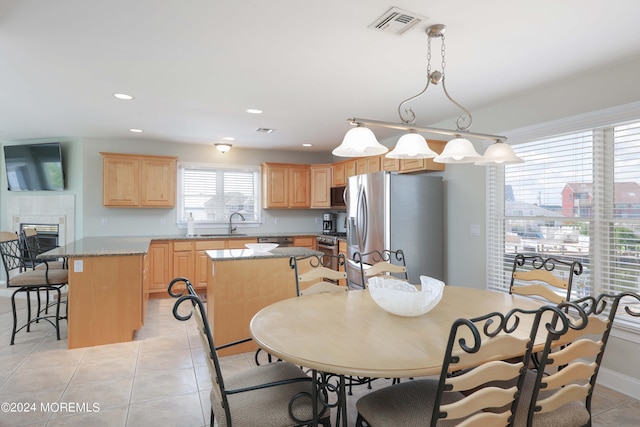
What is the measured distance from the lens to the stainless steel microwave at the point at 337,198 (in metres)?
6.10

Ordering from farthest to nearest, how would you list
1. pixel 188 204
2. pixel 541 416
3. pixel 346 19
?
pixel 188 204 → pixel 346 19 → pixel 541 416

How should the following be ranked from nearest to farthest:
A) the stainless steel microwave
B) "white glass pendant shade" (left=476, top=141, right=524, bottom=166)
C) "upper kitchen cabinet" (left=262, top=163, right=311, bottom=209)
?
"white glass pendant shade" (left=476, top=141, right=524, bottom=166)
the stainless steel microwave
"upper kitchen cabinet" (left=262, top=163, right=311, bottom=209)

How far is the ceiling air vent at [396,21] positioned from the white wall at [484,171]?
1681 mm

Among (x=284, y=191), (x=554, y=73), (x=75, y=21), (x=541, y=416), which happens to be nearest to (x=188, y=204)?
(x=284, y=191)

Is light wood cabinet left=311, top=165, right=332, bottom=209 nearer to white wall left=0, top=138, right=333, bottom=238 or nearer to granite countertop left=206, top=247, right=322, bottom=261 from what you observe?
white wall left=0, top=138, right=333, bottom=238

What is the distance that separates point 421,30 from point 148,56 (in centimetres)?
186

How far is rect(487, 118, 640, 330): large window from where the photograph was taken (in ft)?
8.64

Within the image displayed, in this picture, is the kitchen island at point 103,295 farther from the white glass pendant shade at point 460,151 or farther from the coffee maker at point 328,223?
the coffee maker at point 328,223

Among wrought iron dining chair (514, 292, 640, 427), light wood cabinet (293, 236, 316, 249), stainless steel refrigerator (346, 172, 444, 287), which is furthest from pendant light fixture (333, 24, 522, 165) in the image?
light wood cabinet (293, 236, 316, 249)

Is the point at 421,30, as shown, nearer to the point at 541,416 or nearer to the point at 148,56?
the point at 148,56

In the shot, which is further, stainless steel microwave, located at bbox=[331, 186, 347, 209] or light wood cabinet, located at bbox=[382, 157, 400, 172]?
stainless steel microwave, located at bbox=[331, 186, 347, 209]

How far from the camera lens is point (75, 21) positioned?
6.95ft

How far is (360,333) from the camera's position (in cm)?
158

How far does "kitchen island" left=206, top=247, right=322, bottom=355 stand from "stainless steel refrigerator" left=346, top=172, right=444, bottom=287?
1.08 m
